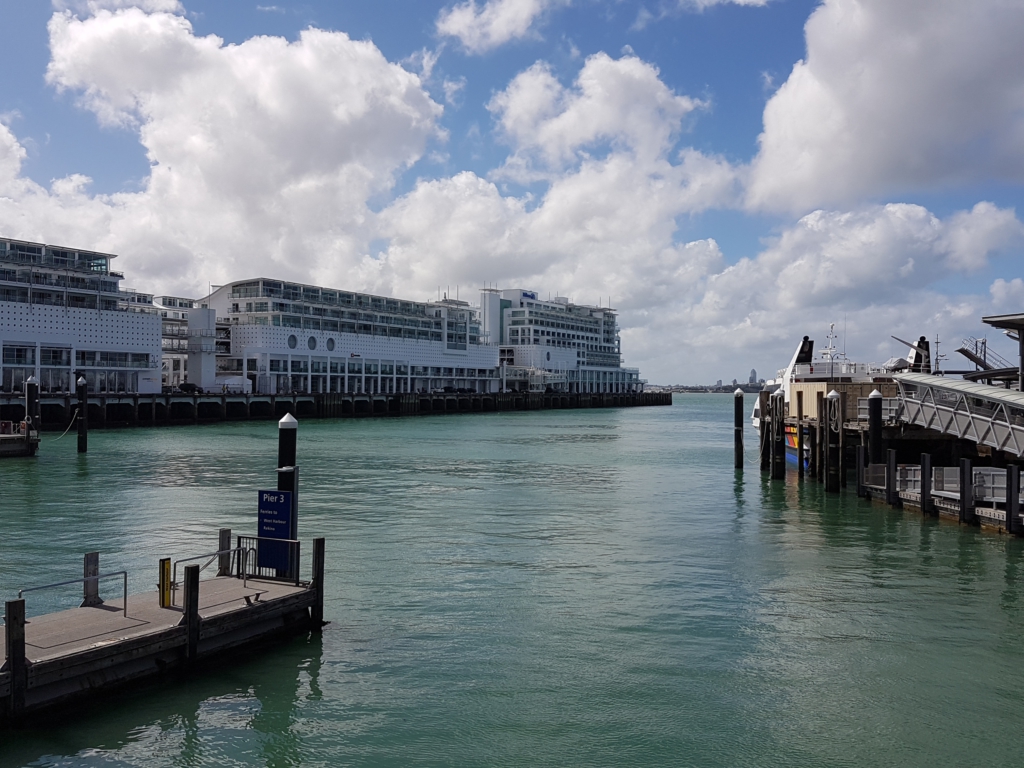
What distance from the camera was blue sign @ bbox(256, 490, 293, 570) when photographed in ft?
49.5

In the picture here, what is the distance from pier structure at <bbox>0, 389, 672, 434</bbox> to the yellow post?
4279cm

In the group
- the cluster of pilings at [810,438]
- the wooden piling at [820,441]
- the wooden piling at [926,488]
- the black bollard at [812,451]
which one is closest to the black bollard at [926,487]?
the wooden piling at [926,488]

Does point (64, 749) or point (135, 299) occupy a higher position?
point (135, 299)

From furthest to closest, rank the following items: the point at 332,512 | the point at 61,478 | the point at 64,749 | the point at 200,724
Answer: the point at 61,478
the point at 332,512
the point at 200,724
the point at 64,749

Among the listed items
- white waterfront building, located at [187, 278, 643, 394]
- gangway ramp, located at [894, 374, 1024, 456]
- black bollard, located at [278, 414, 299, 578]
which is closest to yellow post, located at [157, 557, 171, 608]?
black bollard, located at [278, 414, 299, 578]

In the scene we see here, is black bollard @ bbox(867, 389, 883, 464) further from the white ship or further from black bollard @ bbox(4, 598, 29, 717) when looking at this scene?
black bollard @ bbox(4, 598, 29, 717)

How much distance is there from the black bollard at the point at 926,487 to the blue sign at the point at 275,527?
63.9 feet

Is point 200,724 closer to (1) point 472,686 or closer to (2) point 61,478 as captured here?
(1) point 472,686

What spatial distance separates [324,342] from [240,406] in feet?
83.4

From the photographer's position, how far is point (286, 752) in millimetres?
10617

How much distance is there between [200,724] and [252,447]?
1962 inches

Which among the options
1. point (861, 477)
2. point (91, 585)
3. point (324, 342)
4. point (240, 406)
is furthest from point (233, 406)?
point (91, 585)

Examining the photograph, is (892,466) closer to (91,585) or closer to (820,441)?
(820,441)

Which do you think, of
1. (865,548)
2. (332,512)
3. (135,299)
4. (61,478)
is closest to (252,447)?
(61,478)
